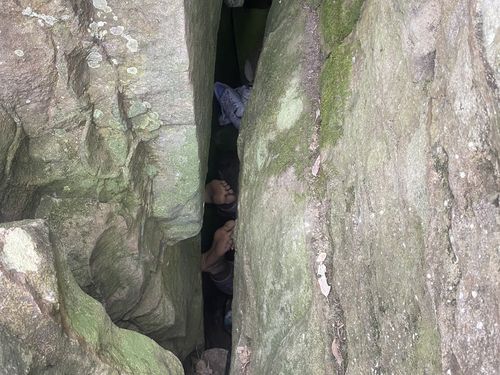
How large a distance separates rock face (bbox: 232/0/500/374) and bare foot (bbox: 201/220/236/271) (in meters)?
1.04

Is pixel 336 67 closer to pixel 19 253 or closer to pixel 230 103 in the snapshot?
pixel 19 253

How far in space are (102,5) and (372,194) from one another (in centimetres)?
111

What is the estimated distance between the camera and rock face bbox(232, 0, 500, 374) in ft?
4.42

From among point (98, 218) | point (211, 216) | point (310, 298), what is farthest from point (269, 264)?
point (211, 216)

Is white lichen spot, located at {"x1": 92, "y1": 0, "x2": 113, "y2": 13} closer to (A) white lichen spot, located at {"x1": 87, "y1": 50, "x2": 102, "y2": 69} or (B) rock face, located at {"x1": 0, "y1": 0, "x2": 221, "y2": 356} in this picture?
(B) rock face, located at {"x1": 0, "y1": 0, "x2": 221, "y2": 356}

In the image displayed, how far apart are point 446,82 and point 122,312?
6.73ft

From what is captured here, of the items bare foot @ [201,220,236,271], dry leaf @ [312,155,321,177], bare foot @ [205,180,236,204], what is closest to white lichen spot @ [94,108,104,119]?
dry leaf @ [312,155,321,177]

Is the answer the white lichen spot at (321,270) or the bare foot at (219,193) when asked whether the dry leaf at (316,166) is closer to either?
the white lichen spot at (321,270)

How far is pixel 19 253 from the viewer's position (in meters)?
1.65

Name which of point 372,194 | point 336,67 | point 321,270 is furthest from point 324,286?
point 336,67

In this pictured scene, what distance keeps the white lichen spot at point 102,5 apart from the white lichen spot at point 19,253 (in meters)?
0.84

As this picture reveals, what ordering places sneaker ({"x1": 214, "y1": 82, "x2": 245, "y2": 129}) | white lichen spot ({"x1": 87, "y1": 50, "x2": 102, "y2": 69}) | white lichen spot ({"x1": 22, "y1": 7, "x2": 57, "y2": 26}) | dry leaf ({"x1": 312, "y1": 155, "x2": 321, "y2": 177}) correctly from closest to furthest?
white lichen spot ({"x1": 22, "y1": 7, "x2": 57, "y2": 26}) → white lichen spot ({"x1": 87, "y1": 50, "x2": 102, "y2": 69}) → dry leaf ({"x1": 312, "y1": 155, "x2": 321, "y2": 177}) → sneaker ({"x1": 214, "y1": 82, "x2": 245, "y2": 129})

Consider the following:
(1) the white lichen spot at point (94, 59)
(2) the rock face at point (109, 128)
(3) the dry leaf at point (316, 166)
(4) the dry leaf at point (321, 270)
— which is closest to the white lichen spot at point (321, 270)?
(4) the dry leaf at point (321, 270)

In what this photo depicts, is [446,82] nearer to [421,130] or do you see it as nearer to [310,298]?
[421,130]
